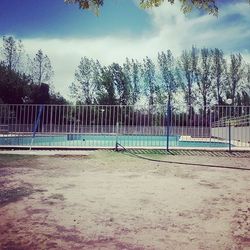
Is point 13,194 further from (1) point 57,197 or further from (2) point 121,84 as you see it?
Result: (2) point 121,84

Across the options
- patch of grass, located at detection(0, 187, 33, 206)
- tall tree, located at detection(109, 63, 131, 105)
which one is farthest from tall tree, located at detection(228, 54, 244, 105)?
patch of grass, located at detection(0, 187, 33, 206)

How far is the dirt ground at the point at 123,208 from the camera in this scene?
3.21 metres

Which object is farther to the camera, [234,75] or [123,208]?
[234,75]

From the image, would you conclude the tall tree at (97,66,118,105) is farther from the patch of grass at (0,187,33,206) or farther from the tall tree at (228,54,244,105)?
the patch of grass at (0,187,33,206)

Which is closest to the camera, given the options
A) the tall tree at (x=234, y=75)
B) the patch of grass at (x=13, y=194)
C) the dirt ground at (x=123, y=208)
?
the dirt ground at (x=123, y=208)

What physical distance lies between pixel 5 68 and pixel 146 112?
3327cm

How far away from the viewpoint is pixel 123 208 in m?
4.36

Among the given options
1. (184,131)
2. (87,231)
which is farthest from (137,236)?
(184,131)

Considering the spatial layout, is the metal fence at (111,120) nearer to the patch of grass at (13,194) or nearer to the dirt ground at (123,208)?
the dirt ground at (123,208)

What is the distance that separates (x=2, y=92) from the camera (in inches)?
1576

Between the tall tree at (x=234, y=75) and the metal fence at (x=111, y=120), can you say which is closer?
the metal fence at (x=111, y=120)

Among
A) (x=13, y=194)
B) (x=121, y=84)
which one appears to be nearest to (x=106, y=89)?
(x=121, y=84)

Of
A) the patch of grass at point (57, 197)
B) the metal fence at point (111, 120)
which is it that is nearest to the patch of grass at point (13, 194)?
the patch of grass at point (57, 197)

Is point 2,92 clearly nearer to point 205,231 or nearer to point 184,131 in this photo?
point 184,131
